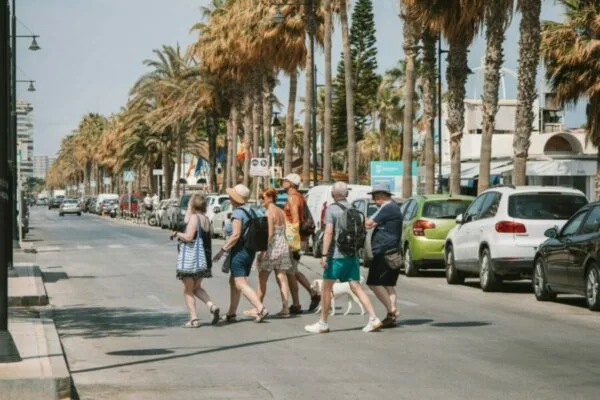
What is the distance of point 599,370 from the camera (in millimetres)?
11898

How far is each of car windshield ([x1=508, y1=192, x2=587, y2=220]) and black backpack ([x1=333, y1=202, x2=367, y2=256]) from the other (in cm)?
747

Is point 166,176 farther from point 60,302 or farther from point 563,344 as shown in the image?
point 563,344

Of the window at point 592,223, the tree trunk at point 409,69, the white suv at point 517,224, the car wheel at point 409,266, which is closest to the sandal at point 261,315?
the window at point 592,223

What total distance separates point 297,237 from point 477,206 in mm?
6329

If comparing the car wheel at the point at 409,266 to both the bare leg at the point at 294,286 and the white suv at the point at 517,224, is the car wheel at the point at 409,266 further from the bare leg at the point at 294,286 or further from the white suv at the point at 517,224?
the bare leg at the point at 294,286

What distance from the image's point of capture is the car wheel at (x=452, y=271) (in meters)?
25.2

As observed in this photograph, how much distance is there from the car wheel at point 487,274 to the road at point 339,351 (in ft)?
1.64

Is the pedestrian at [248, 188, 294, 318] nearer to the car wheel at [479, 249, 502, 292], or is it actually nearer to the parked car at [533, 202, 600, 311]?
the parked car at [533, 202, 600, 311]

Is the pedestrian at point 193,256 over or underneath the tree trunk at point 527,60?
underneath

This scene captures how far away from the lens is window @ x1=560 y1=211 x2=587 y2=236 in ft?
64.4

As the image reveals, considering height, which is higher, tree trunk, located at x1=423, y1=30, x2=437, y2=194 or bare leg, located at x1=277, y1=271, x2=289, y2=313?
tree trunk, located at x1=423, y1=30, x2=437, y2=194

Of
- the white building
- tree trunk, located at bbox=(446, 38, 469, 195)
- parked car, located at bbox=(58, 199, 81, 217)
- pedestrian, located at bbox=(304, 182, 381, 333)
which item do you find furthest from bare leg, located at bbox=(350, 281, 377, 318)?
parked car, located at bbox=(58, 199, 81, 217)

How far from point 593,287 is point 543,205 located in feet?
14.2

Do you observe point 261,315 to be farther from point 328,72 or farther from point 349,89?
point 328,72
